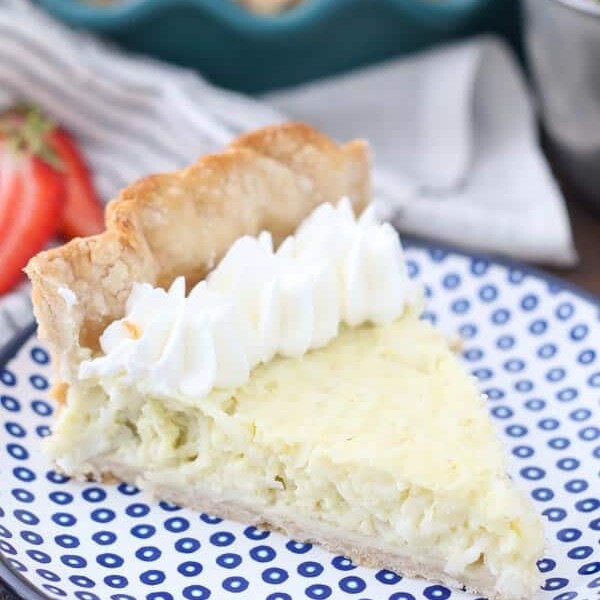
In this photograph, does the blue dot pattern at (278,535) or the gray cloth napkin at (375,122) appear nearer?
the blue dot pattern at (278,535)

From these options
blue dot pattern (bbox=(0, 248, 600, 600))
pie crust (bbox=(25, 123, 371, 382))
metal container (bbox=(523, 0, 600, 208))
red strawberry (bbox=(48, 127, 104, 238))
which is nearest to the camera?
blue dot pattern (bbox=(0, 248, 600, 600))

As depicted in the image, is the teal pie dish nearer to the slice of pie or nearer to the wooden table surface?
the wooden table surface

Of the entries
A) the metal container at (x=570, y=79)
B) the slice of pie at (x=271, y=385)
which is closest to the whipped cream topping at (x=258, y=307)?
the slice of pie at (x=271, y=385)

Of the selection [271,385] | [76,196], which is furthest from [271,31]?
[271,385]

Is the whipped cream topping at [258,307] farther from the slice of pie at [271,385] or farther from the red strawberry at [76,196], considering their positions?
the red strawberry at [76,196]

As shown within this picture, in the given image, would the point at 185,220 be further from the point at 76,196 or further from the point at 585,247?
the point at 585,247

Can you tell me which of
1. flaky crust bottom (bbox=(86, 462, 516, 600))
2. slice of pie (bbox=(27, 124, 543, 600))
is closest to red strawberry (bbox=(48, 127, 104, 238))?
slice of pie (bbox=(27, 124, 543, 600))
